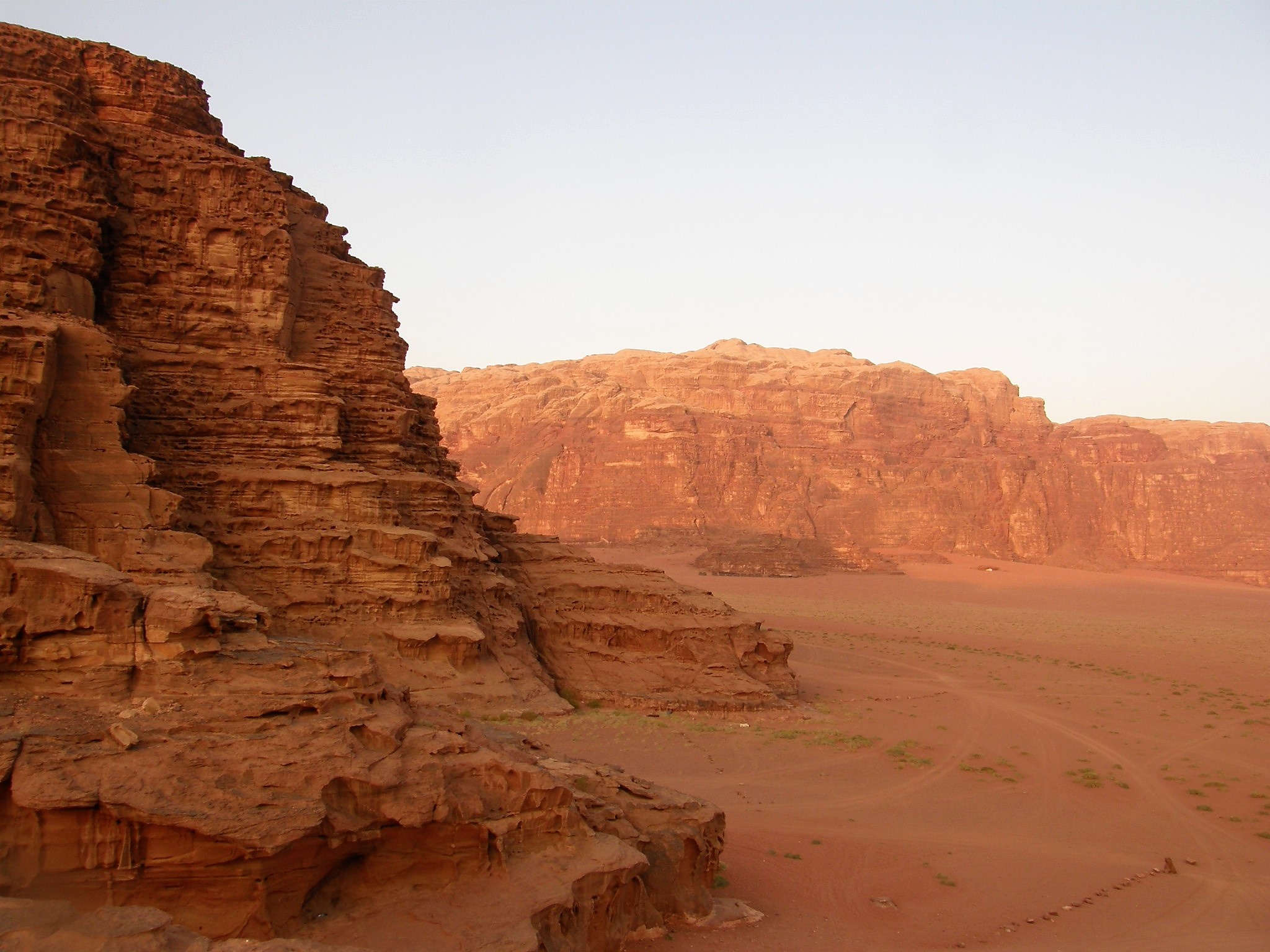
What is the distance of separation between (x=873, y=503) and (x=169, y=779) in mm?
75199

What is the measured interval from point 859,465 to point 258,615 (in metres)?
77.3

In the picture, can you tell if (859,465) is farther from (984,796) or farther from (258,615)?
(258,615)

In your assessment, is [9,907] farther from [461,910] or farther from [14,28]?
[14,28]

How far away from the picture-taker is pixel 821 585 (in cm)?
5447

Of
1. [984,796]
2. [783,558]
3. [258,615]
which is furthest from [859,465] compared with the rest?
[258,615]

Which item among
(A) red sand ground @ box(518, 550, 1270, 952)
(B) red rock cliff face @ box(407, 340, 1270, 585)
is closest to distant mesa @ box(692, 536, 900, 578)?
(B) red rock cliff face @ box(407, 340, 1270, 585)

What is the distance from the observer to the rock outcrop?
590cm

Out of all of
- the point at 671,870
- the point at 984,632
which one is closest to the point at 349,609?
the point at 671,870

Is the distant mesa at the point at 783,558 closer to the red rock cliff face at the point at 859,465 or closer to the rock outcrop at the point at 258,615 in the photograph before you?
the red rock cliff face at the point at 859,465

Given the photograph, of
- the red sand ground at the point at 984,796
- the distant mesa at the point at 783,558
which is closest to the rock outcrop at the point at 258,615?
the red sand ground at the point at 984,796

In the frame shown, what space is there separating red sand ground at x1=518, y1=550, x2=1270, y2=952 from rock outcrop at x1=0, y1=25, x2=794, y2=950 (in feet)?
5.53

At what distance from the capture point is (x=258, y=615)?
313 inches

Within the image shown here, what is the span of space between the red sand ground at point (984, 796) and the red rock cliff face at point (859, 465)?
149 ft

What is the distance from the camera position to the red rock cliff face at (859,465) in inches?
2913
